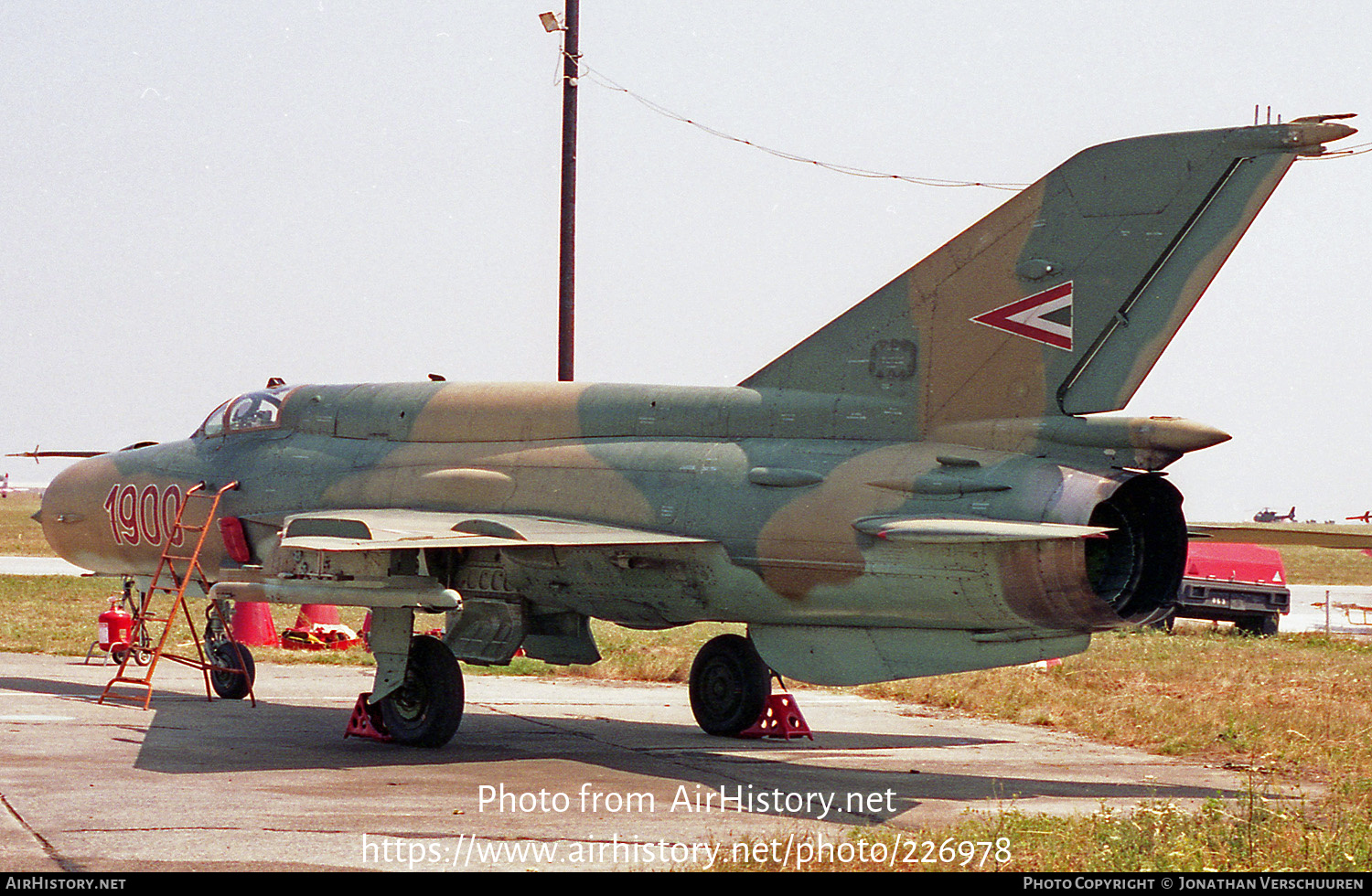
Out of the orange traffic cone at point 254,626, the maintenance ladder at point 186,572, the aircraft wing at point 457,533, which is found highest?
the aircraft wing at point 457,533

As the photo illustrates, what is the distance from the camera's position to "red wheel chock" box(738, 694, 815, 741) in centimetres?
1449

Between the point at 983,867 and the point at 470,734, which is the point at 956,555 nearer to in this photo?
the point at 983,867

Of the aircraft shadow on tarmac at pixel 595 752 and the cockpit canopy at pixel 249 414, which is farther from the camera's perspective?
the cockpit canopy at pixel 249 414

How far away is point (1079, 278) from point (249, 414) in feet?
29.9

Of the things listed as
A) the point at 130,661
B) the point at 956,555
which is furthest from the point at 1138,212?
the point at 130,661

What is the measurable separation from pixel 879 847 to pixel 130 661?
15065 mm

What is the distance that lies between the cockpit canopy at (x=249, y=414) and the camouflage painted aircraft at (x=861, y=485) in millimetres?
1408

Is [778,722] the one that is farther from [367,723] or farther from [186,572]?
[186,572]

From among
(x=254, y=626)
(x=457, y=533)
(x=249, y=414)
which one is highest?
(x=249, y=414)

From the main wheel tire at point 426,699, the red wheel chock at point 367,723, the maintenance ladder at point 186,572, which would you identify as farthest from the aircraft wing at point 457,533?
the maintenance ladder at point 186,572

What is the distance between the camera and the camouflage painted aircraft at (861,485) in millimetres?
10977

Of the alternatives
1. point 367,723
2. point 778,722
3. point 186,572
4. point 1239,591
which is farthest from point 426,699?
point 1239,591

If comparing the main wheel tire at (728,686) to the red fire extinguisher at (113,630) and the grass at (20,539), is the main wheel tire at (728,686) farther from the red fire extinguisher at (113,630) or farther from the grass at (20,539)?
the grass at (20,539)

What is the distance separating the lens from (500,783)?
1084cm
